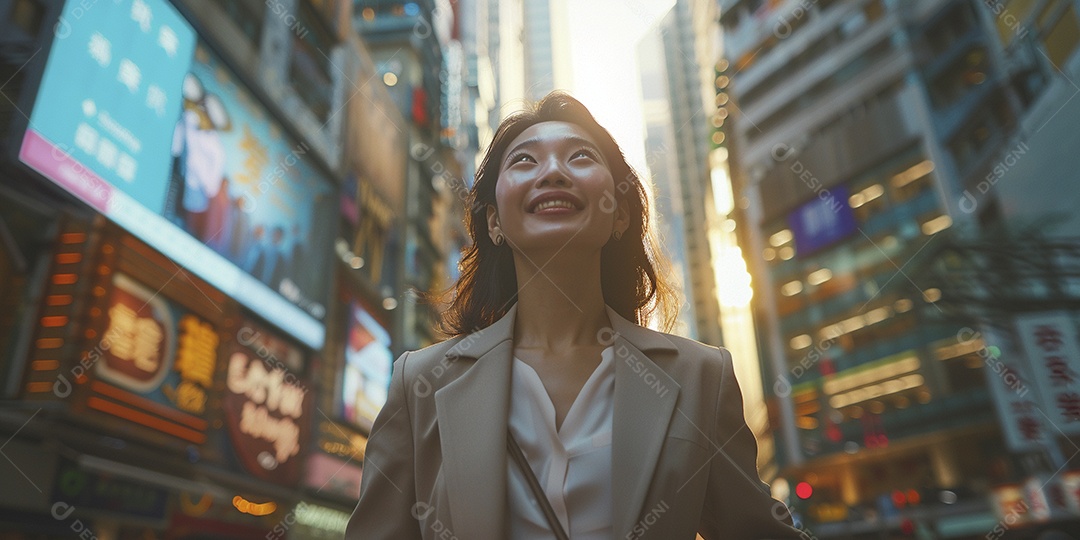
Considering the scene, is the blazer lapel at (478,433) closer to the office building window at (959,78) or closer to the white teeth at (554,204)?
the white teeth at (554,204)

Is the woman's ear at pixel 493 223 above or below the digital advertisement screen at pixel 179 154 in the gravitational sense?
below

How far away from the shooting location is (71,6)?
24.6 ft

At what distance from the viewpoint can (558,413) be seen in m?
1.50

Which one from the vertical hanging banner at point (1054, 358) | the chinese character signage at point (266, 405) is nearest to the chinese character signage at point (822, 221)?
the vertical hanging banner at point (1054, 358)

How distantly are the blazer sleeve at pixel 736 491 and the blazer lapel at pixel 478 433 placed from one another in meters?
0.45

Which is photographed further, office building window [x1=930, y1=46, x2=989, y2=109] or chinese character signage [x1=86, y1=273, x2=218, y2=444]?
office building window [x1=930, y1=46, x2=989, y2=109]

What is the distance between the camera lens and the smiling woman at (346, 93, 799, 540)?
4.33 feet

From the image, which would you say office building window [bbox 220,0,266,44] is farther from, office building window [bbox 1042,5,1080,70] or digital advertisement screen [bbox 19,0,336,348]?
office building window [bbox 1042,5,1080,70]

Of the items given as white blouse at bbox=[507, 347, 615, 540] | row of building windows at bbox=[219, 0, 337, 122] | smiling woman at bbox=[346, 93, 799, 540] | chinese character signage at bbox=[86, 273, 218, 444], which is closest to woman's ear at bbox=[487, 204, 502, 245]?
smiling woman at bbox=[346, 93, 799, 540]

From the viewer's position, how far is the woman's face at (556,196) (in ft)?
5.20

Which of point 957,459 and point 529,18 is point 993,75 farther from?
point 529,18

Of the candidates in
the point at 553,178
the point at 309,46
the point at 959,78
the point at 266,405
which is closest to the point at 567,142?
the point at 553,178

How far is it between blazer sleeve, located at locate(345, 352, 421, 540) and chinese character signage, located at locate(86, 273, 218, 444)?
24.2ft

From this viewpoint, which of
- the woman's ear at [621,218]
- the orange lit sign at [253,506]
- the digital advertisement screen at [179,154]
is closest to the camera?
the woman's ear at [621,218]
